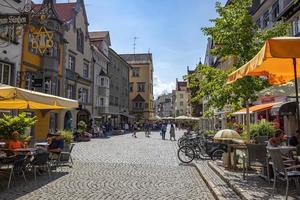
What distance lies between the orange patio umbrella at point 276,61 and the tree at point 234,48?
1238 mm

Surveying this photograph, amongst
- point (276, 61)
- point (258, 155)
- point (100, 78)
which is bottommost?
point (258, 155)

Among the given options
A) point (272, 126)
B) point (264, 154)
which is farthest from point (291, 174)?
point (272, 126)

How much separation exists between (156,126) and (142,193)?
76.7 meters

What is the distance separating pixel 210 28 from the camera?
13383 mm

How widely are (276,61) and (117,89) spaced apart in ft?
197

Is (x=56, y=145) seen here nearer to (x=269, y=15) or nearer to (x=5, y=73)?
(x=5, y=73)

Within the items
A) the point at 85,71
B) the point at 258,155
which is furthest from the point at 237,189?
the point at 85,71

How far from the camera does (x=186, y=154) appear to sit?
681 inches

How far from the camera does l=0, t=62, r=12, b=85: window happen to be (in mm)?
23734

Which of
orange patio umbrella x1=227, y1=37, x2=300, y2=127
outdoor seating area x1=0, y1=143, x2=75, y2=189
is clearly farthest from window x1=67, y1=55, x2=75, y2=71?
orange patio umbrella x1=227, y1=37, x2=300, y2=127

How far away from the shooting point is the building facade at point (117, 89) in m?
62.7

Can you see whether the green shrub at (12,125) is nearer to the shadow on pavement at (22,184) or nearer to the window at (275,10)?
the shadow on pavement at (22,184)

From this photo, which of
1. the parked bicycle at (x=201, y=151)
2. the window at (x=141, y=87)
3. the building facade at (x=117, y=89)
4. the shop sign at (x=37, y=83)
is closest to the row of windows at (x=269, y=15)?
the parked bicycle at (x=201, y=151)

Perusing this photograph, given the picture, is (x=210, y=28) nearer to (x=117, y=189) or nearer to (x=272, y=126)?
(x=117, y=189)
